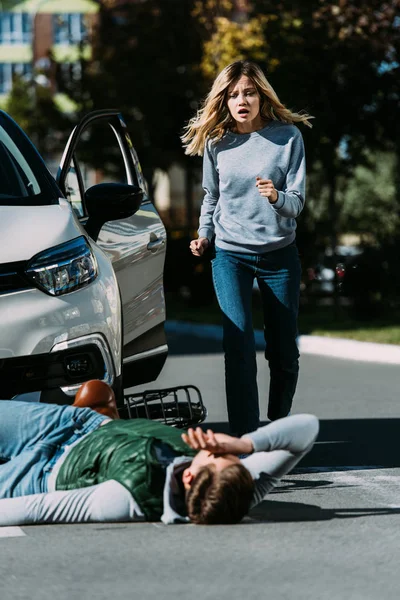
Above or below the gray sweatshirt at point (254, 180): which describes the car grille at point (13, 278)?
below

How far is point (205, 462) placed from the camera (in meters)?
5.37

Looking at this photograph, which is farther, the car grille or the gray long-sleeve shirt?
the car grille

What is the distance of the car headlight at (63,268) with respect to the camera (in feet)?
20.4

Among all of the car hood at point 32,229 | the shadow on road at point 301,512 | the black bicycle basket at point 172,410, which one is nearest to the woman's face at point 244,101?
the car hood at point 32,229

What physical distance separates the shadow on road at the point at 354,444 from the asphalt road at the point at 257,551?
3 centimetres

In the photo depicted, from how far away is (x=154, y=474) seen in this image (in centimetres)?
545

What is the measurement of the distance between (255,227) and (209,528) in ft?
6.49

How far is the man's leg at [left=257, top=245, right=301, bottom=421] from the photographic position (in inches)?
282

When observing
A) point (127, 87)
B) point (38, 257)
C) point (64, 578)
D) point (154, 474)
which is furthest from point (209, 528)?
point (127, 87)

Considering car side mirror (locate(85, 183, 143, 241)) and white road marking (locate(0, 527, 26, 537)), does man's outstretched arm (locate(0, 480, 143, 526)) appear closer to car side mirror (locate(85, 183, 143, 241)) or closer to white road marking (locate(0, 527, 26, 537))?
white road marking (locate(0, 527, 26, 537))

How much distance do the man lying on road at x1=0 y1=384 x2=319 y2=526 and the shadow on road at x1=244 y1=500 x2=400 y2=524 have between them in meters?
0.24

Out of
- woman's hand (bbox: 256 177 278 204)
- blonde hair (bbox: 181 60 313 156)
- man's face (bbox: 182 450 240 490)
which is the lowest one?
man's face (bbox: 182 450 240 490)

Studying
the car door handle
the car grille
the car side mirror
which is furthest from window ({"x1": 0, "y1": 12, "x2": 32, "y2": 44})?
the car grille

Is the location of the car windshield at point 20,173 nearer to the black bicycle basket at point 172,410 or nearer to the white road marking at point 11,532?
the black bicycle basket at point 172,410
